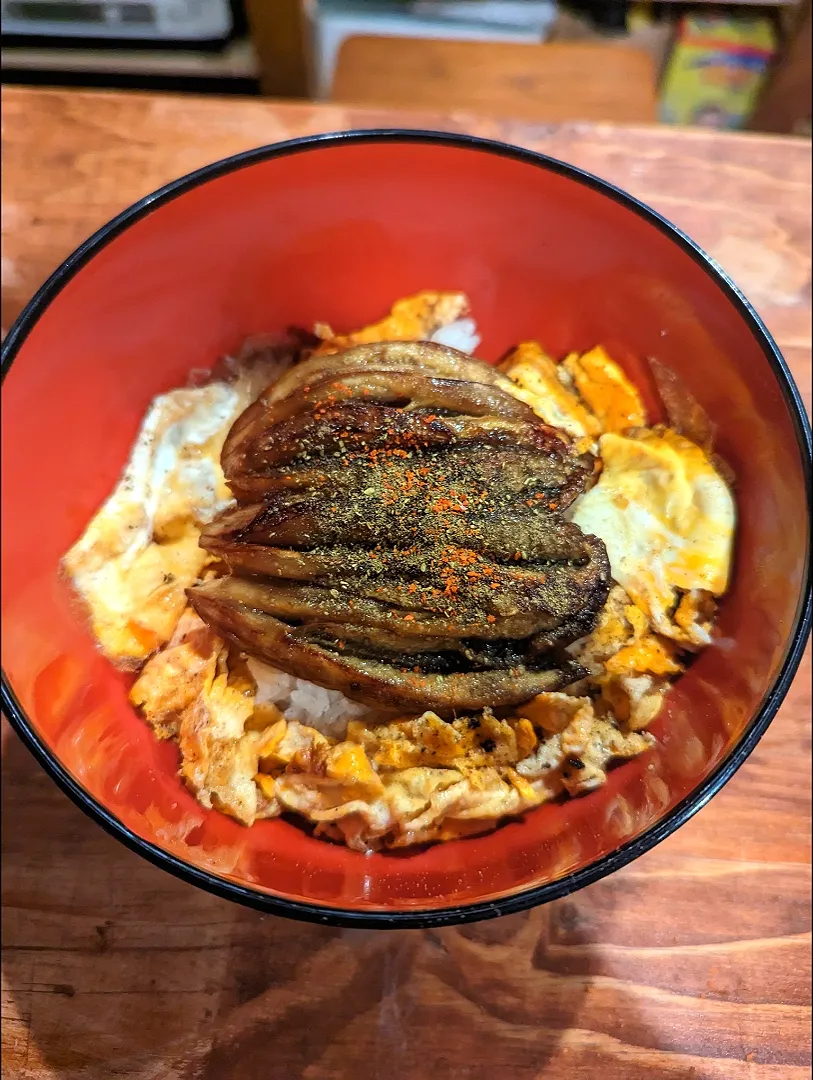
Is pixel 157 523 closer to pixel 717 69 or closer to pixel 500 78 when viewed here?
pixel 500 78

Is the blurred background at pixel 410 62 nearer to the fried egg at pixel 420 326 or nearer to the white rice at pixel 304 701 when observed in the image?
the fried egg at pixel 420 326

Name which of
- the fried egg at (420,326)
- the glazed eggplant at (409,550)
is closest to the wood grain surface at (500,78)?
the fried egg at (420,326)

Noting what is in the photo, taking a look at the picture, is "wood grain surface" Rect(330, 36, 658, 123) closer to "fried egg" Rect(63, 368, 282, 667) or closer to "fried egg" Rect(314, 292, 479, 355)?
"fried egg" Rect(314, 292, 479, 355)

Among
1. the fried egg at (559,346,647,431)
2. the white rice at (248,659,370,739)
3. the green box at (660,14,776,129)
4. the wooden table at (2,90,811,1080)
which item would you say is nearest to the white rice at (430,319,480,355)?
the fried egg at (559,346,647,431)

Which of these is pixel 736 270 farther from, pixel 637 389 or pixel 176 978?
pixel 176 978

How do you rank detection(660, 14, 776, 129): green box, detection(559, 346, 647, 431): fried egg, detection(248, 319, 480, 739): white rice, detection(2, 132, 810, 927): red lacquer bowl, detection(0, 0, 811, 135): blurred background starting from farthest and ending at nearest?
detection(660, 14, 776, 129): green box < detection(0, 0, 811, 135): blurred background < detection(559, 346, 647, 431): fried egg < detection(248, 319, 480, 739): white rice < detection(2, 132, 810, 927): red lacquer bowl

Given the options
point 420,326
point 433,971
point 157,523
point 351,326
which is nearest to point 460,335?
point 420,326

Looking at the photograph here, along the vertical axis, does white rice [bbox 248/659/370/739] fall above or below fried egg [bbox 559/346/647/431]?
below
